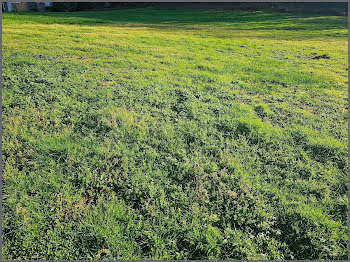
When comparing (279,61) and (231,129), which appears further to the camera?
(279,61)

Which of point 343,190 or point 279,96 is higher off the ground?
point 279,96

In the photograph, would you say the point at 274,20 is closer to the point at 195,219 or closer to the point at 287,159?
the point at 287,159

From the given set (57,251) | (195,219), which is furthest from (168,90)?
(57,251)

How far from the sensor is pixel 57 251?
2.74 meters

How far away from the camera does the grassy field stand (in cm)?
295

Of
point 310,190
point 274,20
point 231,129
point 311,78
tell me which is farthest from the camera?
point 274,20

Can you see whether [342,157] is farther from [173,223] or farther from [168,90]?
[168,90]

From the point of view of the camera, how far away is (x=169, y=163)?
4137 mm

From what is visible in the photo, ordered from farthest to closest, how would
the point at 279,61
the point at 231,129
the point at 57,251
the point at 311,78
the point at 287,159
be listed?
the point at 279,61, the point at 311,78, the point at 231,129, the point at 287,159, the point at 57,251

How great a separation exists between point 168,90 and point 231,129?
254 centimetres

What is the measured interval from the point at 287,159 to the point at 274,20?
25.4 metres

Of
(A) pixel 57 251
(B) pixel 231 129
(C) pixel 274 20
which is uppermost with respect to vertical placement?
(C) pixel 274 20

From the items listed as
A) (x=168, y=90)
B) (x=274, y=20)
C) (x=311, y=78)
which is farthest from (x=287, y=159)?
(x=274, y=20)

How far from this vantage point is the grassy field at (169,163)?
9.66ft
